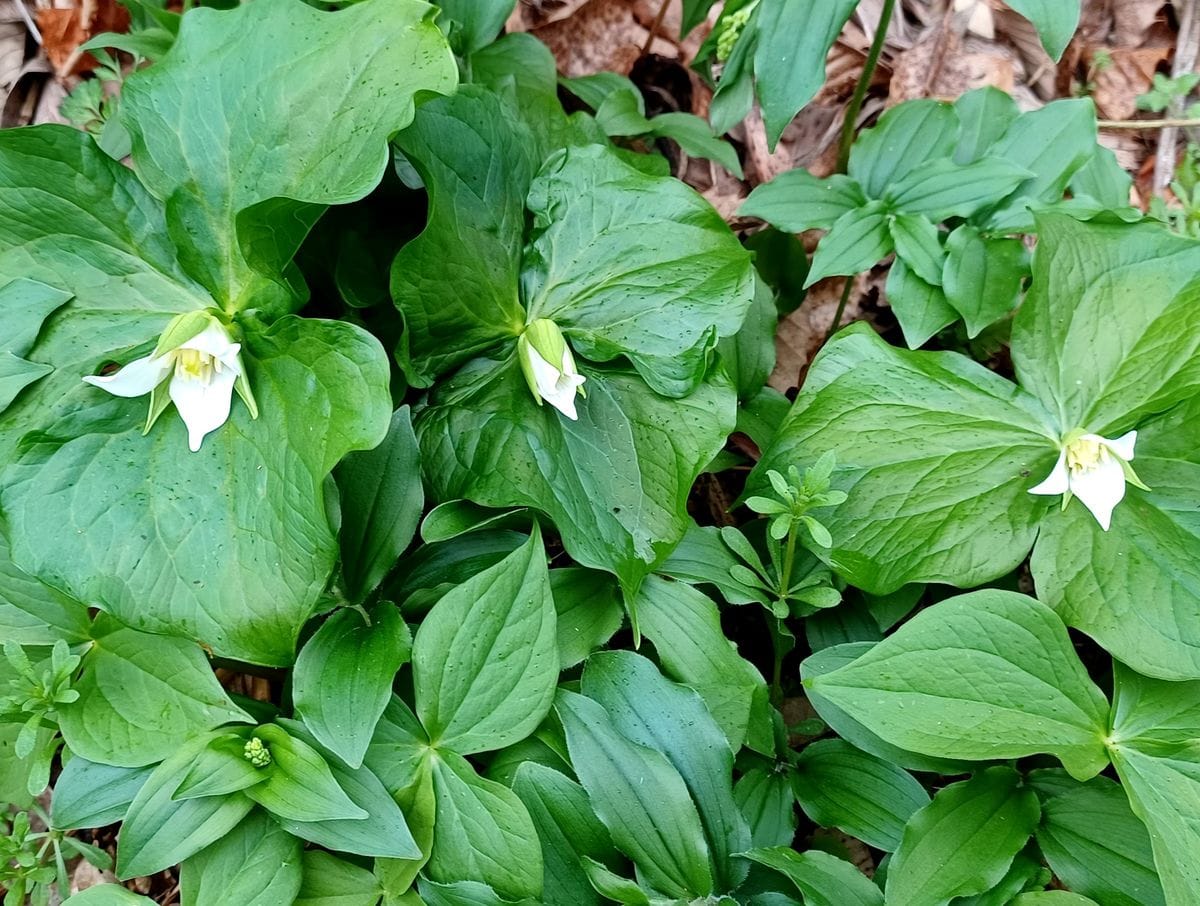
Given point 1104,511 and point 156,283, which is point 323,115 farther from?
point 1104,511

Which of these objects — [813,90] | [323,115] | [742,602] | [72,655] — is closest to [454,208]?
[323,115]

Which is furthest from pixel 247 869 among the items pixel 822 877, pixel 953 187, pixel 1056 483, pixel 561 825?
pixel 953 187

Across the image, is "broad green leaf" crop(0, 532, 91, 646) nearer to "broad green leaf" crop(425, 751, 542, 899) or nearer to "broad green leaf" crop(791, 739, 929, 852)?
"broad green leaf" crop(425, 751, 542, 899)

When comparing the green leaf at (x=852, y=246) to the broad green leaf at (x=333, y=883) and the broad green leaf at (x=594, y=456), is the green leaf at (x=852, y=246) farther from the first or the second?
the broad green leaf at (x=333, y=883)

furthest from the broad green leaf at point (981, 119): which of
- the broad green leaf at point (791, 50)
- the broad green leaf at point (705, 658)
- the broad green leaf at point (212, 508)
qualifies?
the broad green leaf at point (212, 508)

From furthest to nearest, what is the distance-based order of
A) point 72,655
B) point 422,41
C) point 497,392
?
point 497,392 < point 72,655 < point 422,41
